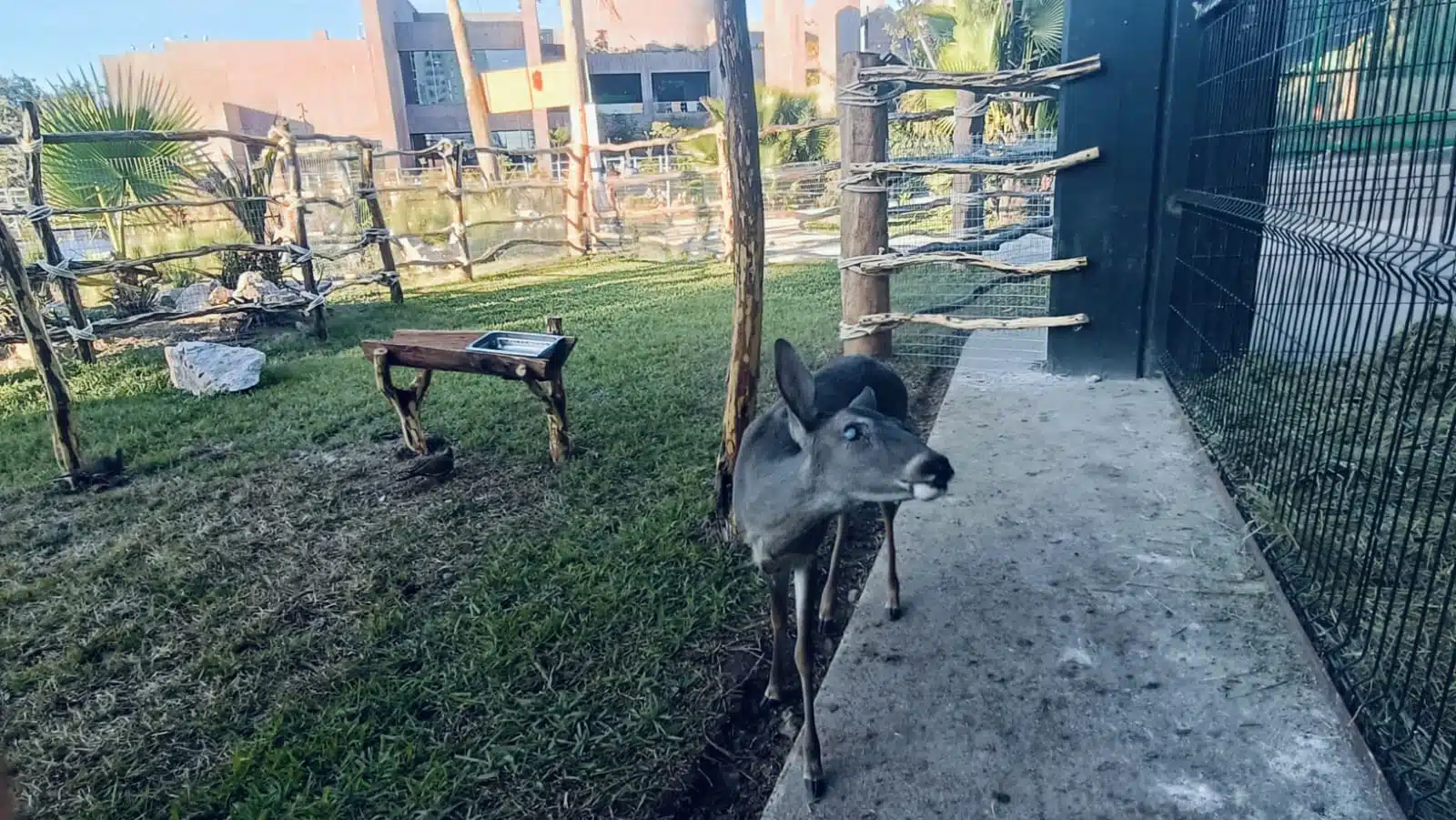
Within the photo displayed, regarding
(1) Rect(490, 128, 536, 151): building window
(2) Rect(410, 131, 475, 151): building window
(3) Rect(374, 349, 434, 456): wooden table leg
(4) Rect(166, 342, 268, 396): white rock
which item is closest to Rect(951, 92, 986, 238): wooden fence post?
(3) Rect(374, 349, 434, 456): wooden table leg

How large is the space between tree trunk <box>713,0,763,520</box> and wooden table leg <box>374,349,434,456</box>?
1.79 m

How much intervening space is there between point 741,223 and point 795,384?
1487 mm

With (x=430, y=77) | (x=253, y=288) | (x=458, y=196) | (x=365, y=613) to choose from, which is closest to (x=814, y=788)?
(x=365, y=613)

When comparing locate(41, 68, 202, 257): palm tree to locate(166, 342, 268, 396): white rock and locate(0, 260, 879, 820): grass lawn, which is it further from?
locate(0, 260, 879, 820): grass lawn

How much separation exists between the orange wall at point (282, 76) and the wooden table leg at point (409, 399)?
89.1ft

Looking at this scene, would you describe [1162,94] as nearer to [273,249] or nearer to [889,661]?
[889,661]

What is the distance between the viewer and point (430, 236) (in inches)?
460

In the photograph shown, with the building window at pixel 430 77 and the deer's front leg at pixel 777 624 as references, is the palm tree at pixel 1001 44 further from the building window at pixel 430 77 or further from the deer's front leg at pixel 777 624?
the building window at pixel 430 77

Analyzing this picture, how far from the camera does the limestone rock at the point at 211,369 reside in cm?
597

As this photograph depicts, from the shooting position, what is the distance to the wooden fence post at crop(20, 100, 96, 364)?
6.56 metres

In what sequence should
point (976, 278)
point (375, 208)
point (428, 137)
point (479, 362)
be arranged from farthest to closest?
point (428, 137), point (375, 208), point (976, 278), point (479, 362)

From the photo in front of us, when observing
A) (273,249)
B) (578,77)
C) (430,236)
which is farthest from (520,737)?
(578,77)

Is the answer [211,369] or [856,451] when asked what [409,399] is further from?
[856,451]

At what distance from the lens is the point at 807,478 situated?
208cm
